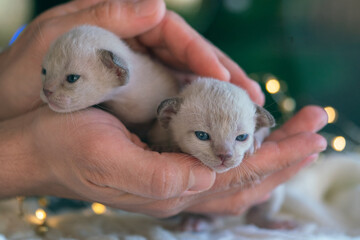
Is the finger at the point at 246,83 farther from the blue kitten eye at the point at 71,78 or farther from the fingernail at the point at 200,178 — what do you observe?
the blue kitten eye at the point at 71,78

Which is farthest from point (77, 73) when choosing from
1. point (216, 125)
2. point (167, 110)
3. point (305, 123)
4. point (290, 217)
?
point (290, 217)

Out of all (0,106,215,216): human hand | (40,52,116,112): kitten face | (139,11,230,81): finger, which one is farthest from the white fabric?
(139,11,230,81): finger

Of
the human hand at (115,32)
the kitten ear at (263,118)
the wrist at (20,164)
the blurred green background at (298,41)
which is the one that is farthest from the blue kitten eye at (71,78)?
the blurred green background at (298,41)

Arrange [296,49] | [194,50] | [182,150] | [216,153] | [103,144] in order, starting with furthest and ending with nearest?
[296,49] → [194,50] → [182,150] → [216,153] → [103,144]

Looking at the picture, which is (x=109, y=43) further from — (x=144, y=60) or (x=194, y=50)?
(x=194, y=50)

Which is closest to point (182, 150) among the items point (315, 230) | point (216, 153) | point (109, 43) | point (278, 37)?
point (216, 153)

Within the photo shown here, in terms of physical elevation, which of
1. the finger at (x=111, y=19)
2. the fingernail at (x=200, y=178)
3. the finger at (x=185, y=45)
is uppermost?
the finger at (x=111, y=19)

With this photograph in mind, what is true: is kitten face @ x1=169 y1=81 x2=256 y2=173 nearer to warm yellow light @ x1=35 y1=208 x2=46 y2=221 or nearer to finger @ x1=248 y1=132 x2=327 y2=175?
finger @ x1=248 y1=132 x2=327 y2=175
